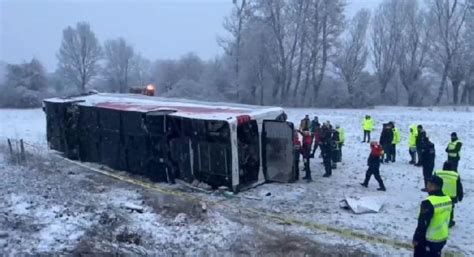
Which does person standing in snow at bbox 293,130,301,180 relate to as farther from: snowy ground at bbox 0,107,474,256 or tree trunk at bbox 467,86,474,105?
tree trunk at bbox 467,86,474,105

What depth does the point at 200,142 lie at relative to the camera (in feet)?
42.7

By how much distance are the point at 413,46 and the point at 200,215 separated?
4313cm

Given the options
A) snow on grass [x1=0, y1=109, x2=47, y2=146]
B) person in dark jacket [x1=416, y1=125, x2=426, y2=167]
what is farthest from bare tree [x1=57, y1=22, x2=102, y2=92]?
person in dark jacket [x1=416, y1=125, x2=426, y2=167]

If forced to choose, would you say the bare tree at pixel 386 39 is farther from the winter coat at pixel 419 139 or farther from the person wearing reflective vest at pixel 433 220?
the person wearing reflective vest at pixel 433 220

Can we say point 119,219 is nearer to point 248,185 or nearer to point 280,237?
point 280,237

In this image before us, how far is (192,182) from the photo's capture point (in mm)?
13422

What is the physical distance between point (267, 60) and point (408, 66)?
14866 mm

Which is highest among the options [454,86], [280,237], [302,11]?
[302,11]

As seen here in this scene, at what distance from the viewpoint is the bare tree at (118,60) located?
66500 mm

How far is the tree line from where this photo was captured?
43.4 metres

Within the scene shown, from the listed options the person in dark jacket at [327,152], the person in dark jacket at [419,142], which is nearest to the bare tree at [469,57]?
the person in dark jacket at [419,142]

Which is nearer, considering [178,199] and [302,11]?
[178,199]

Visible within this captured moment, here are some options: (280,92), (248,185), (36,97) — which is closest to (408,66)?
(280,92)

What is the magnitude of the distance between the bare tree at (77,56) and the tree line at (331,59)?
8.47 meters
